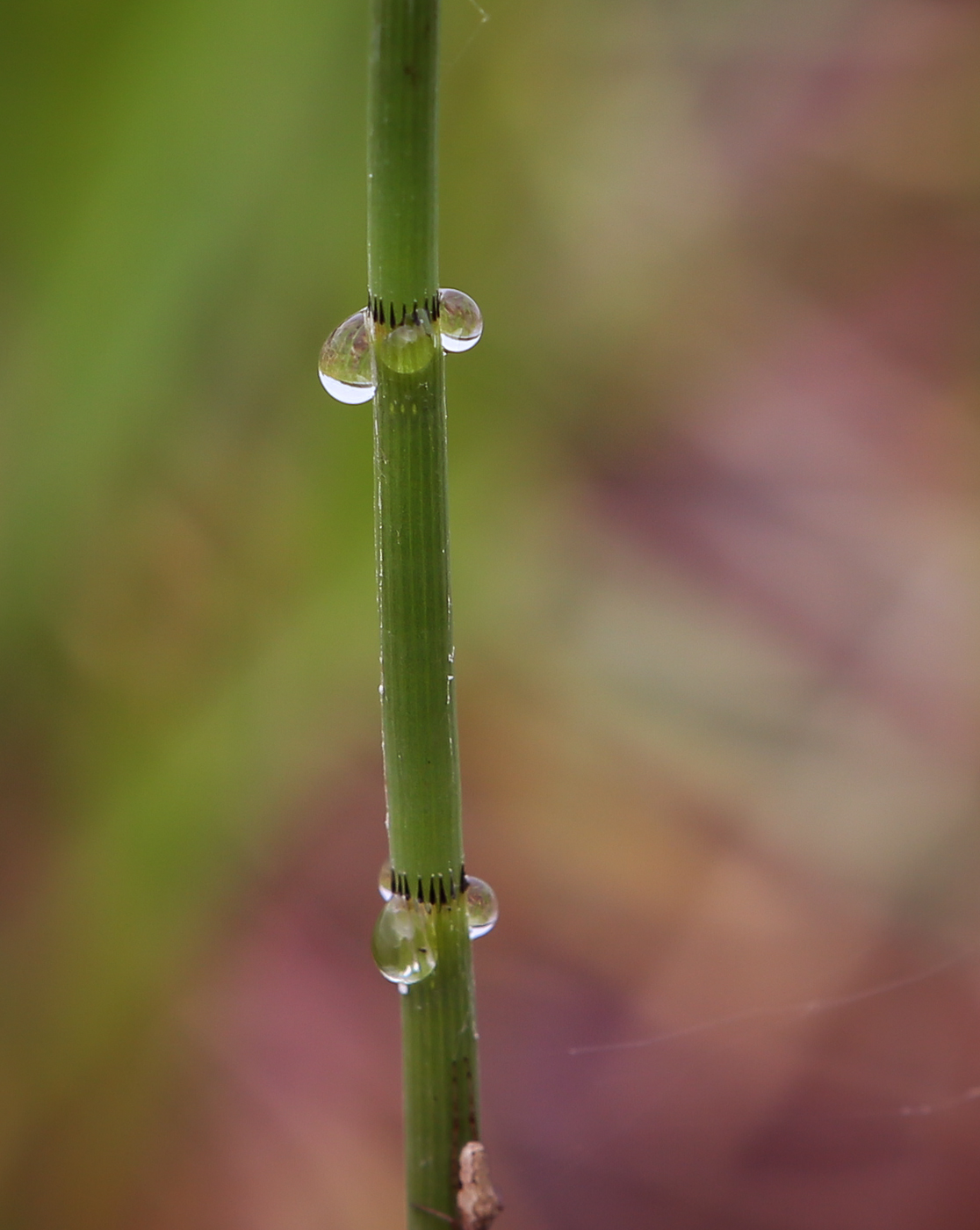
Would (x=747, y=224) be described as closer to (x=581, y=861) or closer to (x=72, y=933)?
(x=581, y=861)

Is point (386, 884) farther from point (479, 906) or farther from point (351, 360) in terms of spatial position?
point (351, 360)

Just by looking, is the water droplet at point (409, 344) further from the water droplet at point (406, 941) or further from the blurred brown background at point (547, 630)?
the blurred brown background at point (547, 630)

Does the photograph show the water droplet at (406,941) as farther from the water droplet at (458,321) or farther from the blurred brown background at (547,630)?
the blurred brown background at (547,630)

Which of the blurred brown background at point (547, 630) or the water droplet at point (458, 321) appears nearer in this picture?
the water droplet at point (458, 321)

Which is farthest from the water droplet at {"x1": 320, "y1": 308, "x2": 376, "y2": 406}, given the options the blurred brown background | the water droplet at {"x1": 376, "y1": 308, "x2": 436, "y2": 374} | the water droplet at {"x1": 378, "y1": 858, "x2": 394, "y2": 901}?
the blurred brown background

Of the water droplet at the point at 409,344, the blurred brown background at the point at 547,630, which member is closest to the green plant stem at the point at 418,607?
the water droplet at the point at 409,344

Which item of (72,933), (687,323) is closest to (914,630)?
(687,323)

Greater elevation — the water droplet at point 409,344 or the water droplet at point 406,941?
the water droplet at point 409,344
